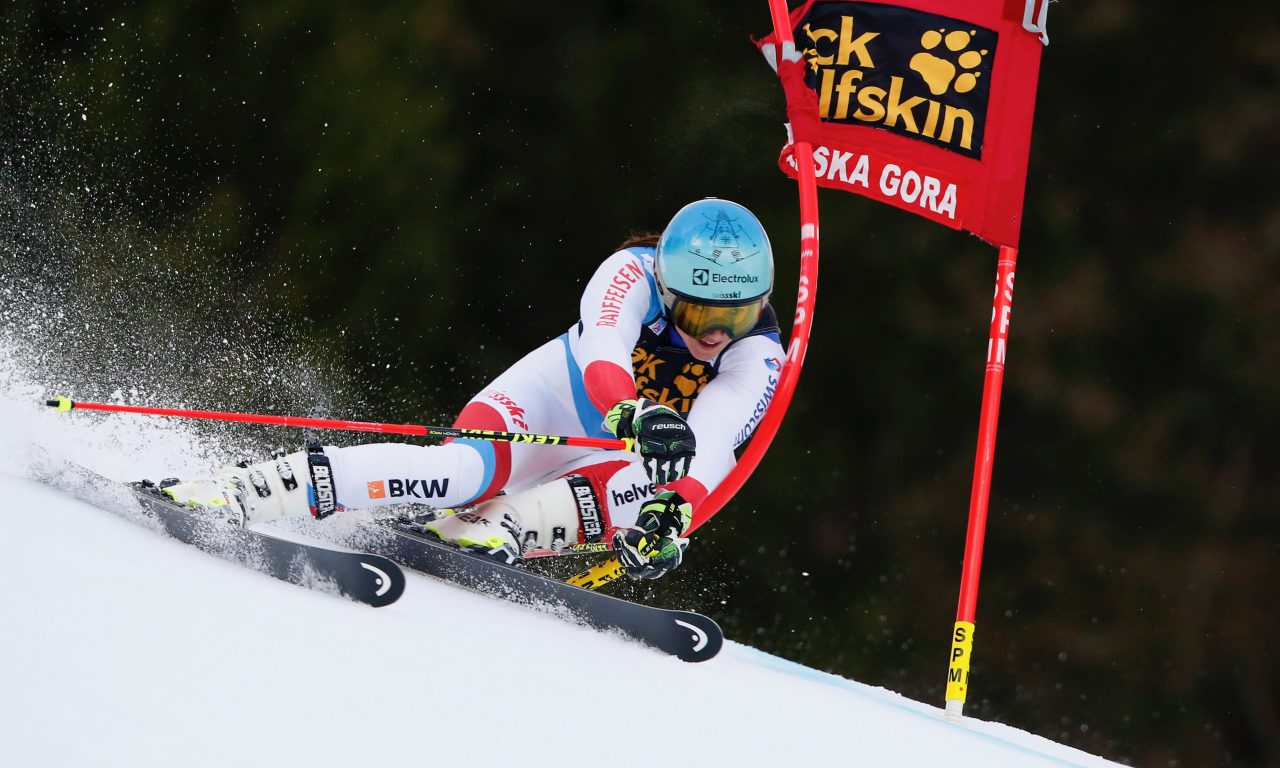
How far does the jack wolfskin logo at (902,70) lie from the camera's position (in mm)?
3705

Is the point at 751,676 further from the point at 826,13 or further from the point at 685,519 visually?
the point at 826,13

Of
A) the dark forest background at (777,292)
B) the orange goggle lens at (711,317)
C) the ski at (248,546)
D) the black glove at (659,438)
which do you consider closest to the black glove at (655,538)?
the black glove at (659,438)

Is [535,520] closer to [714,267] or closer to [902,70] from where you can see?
[714,267]

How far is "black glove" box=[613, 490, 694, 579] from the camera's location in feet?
10.5

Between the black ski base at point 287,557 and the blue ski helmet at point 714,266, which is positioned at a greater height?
the blue ski helmet at point 714,266

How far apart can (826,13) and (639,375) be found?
1.18 metres

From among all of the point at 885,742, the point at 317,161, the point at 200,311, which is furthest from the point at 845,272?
the point at 885,742

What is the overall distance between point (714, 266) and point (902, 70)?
2.94ft

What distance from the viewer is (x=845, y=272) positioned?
7.94 meters

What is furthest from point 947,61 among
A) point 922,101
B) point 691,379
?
point 691,379

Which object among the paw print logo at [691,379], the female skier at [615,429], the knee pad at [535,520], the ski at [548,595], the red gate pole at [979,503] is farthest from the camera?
the paw print logo at [691,379]

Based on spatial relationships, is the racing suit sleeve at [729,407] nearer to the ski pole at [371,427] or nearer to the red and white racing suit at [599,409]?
the red and white racing suit at [599,409]

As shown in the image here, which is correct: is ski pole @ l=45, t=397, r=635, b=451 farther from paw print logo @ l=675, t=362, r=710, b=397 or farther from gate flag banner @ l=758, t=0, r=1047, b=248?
gate flag banner @ l=758, t=0, r=1047, b=248

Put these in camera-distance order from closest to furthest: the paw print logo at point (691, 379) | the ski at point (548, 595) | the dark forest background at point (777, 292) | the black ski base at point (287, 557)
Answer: the black ski base at point (287, 557), the ski at point (548, 595), the paw print logo at point (691, 379), the dark forest background at point (777, 292)
